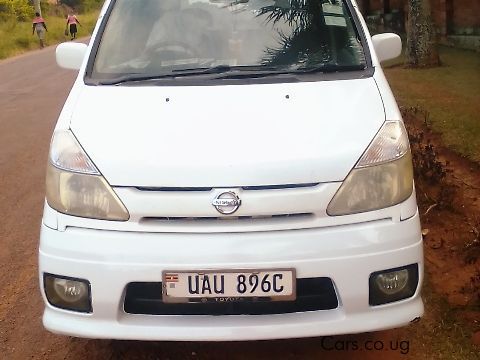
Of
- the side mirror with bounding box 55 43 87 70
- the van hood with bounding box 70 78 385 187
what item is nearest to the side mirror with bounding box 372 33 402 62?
the van hood with bounding box 70 78 385 187

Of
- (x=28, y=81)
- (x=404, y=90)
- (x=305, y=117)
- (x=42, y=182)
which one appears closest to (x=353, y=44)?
(x=305, y=117)

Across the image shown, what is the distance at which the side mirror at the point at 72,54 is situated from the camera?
3787mm

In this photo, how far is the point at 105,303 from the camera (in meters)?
2.50

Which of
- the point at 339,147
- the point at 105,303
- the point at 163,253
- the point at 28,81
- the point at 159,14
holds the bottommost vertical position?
the point at 28,81

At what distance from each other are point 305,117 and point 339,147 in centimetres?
25

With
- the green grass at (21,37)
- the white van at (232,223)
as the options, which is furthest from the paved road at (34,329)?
the green grass at (21,37)

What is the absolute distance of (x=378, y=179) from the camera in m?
2.57

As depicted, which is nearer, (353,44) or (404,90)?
(353,44)

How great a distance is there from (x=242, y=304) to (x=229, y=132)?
2.30 ft

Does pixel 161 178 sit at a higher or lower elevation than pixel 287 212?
higher

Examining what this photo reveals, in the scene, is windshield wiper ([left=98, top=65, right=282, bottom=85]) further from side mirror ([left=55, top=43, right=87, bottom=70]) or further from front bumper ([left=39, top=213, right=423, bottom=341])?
front bumper ([left=39, top=213, right=423, bottom=341])

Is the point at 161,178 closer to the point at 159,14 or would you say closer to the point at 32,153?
the point at 159,14

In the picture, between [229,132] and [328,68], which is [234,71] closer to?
[328,68]

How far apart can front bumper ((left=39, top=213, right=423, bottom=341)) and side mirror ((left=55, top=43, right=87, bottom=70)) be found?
155 cm
